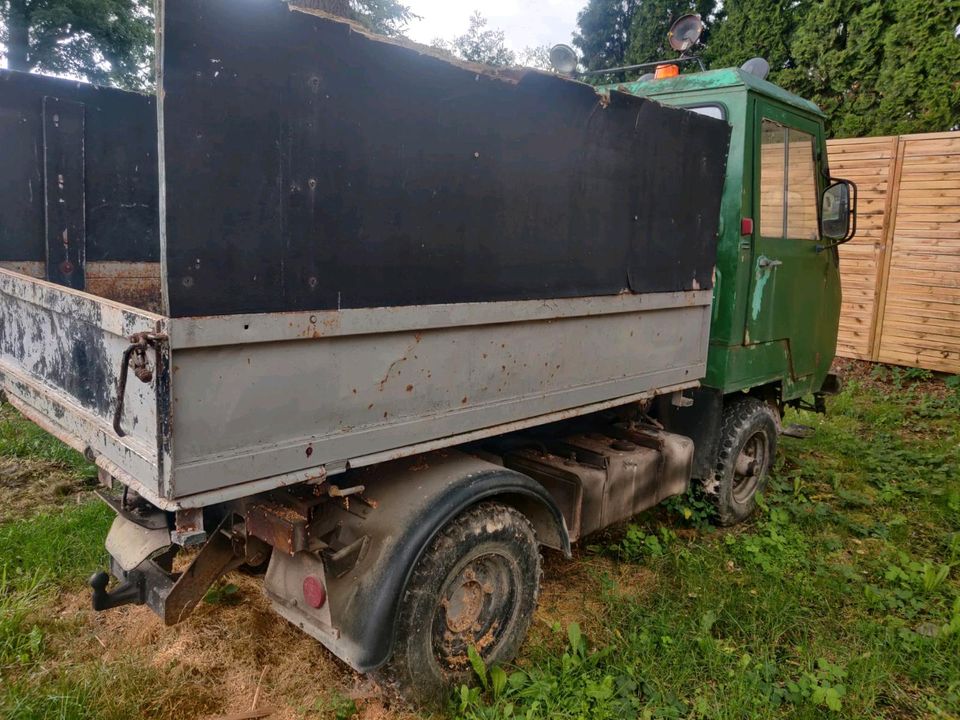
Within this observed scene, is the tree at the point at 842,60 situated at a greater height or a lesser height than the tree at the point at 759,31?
lesser

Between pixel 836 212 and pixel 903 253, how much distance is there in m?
4.16

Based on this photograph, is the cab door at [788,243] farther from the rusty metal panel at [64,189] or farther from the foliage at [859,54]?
the foliage at [859,54]

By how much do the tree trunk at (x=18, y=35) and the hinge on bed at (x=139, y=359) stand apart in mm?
10928

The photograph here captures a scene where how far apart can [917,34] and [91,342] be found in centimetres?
965

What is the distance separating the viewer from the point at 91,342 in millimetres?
2227

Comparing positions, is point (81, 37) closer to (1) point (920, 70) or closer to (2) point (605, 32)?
(2) point (605, 32)

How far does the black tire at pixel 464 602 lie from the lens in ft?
7.92

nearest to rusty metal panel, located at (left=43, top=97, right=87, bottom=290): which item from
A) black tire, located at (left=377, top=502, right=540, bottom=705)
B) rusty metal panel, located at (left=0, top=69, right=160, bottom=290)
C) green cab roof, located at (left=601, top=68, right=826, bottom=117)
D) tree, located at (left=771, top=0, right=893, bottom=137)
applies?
rusty metal panel, located at (left=0, top=69, right=160, bottom=290)

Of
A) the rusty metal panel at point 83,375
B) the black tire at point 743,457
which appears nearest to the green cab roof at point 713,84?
the black tire at point 743,457

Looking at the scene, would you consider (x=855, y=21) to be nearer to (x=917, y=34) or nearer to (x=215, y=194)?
(x=917, y=34)

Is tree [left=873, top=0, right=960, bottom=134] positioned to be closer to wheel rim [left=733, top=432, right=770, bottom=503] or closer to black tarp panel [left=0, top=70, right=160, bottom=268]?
wheel rim [left=733, top=432, right=770, bottom=503]

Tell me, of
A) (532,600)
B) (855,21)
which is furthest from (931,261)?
(532,600)

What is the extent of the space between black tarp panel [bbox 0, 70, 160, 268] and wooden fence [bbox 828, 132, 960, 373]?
765cm

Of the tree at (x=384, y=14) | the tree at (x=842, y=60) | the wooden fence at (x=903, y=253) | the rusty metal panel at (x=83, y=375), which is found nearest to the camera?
the rusty metal panel at (x=83, y=375)
